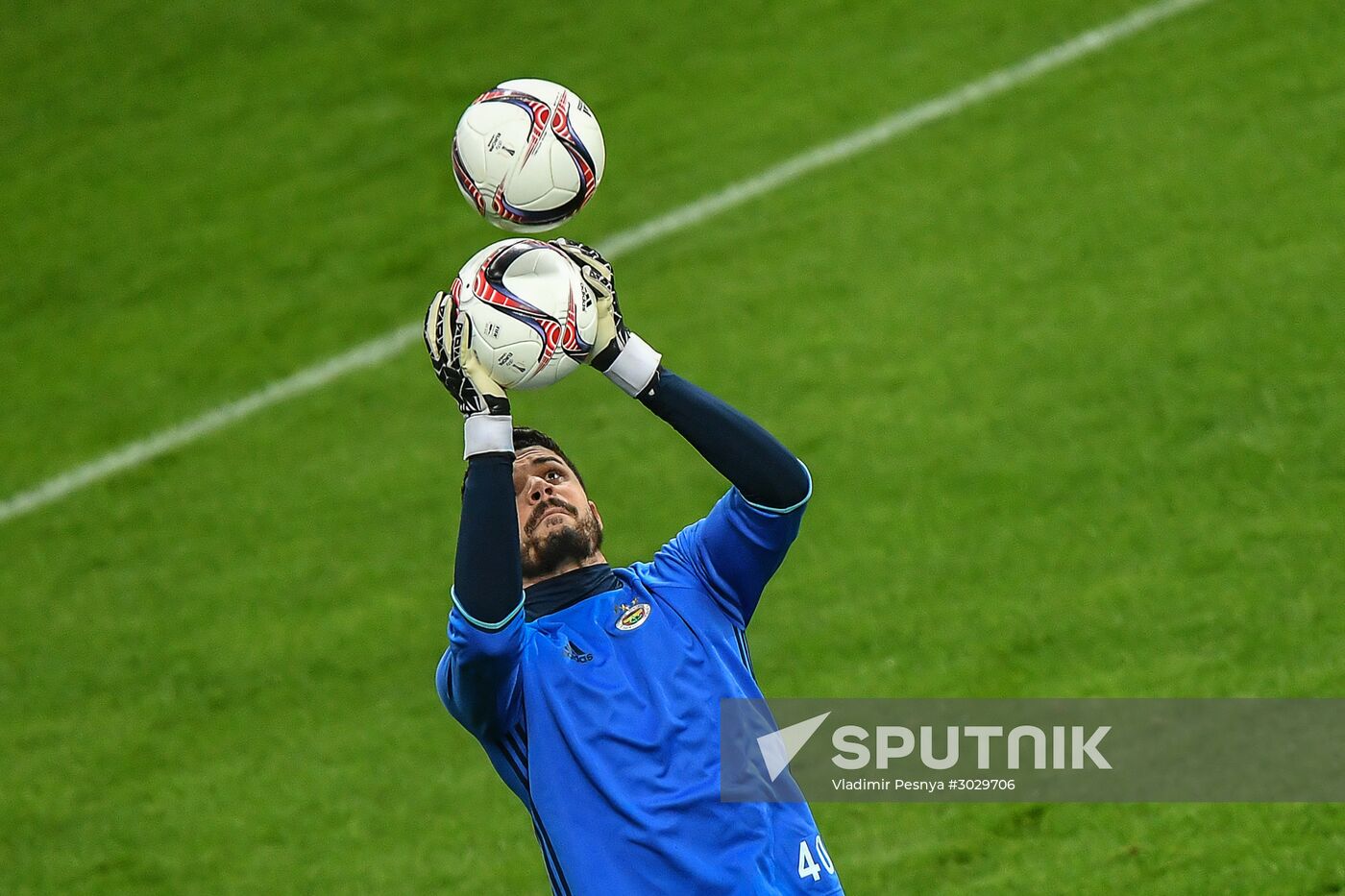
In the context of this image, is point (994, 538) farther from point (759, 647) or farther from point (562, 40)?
point (562, 40)

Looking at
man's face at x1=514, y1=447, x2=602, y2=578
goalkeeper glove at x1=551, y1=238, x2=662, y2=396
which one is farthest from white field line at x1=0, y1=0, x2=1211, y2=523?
goalkeeper glove at x1=551, y1=238, x2=662, y2=396

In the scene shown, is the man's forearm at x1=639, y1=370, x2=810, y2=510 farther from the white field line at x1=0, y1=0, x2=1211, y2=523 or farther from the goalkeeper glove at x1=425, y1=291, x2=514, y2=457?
the white field line at x1=0, y1=0, x2=1211, y2=523

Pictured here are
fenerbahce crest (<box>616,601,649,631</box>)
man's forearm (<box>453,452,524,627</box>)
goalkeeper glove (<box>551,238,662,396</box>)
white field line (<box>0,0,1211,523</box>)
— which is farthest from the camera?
white field line (<box>0,0,1211,523</box>)

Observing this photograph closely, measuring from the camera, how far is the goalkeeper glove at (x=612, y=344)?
4.09 meters

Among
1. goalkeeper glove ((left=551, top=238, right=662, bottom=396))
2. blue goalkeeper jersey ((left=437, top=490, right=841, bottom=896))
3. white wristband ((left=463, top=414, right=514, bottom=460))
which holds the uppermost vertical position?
goalkeeper glove ((left=551, top=238, right=662, bottom=396))

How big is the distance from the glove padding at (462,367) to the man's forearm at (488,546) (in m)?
0.13

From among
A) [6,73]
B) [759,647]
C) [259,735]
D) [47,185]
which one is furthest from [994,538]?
[6,73]

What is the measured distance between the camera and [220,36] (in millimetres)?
13734

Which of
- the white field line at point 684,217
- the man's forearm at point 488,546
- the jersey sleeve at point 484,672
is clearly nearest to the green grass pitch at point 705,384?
the white field line at point 684,217

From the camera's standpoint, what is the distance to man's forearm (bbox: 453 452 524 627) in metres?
3.85

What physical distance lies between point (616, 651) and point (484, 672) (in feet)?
1.21

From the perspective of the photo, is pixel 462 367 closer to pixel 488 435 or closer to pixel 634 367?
pixel 488 435

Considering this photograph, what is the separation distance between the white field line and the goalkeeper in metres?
6.30

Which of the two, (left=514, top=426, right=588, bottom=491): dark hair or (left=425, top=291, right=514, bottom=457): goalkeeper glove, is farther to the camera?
(left=514, top=426, right=588, bottom=491): dark hair
